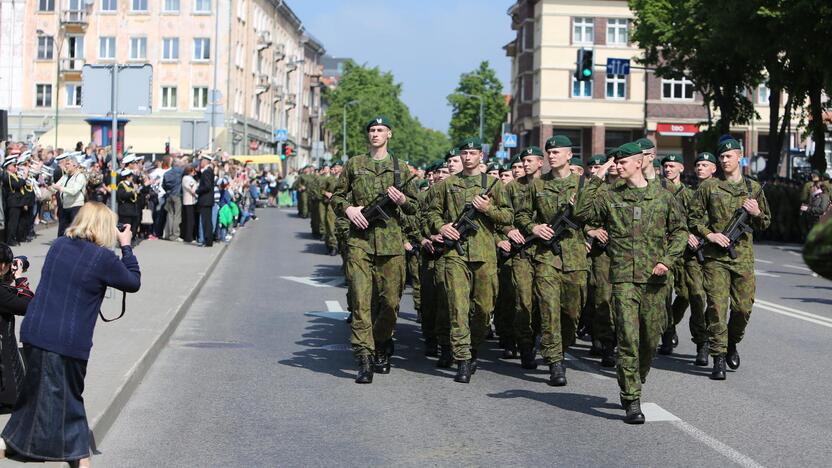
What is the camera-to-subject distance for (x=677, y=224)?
29.2 feet

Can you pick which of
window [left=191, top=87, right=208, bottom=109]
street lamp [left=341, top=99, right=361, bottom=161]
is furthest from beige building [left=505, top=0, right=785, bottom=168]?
street lamp [left=341, top=99, right=361, bottom=161]

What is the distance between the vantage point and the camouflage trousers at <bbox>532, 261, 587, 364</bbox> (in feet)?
33.7

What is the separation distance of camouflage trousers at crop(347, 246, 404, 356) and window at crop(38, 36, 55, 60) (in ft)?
225

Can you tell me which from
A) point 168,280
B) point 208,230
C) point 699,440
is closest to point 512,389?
point 699,440

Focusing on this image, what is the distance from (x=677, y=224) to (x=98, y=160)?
71.4ft

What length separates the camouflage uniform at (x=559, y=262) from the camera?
10461 millimetres

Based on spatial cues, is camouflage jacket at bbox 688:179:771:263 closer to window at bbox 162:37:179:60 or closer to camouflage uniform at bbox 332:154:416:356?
camouflage uniform at bbox 332:154:416:356

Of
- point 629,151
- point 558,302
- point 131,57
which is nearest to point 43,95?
point 131,57

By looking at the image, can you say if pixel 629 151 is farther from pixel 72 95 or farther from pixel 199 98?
pixel 72 95

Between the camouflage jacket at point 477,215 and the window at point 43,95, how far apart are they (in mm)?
68584

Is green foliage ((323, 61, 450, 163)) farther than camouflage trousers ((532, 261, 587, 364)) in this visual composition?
Yes

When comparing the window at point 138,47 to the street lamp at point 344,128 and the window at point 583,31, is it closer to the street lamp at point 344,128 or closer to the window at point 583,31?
the window at point 583,31

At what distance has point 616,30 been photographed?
76.1 meters

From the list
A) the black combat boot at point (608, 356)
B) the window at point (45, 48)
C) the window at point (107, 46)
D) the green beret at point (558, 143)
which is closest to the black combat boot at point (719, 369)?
the black combat boot at point (608, 356)
